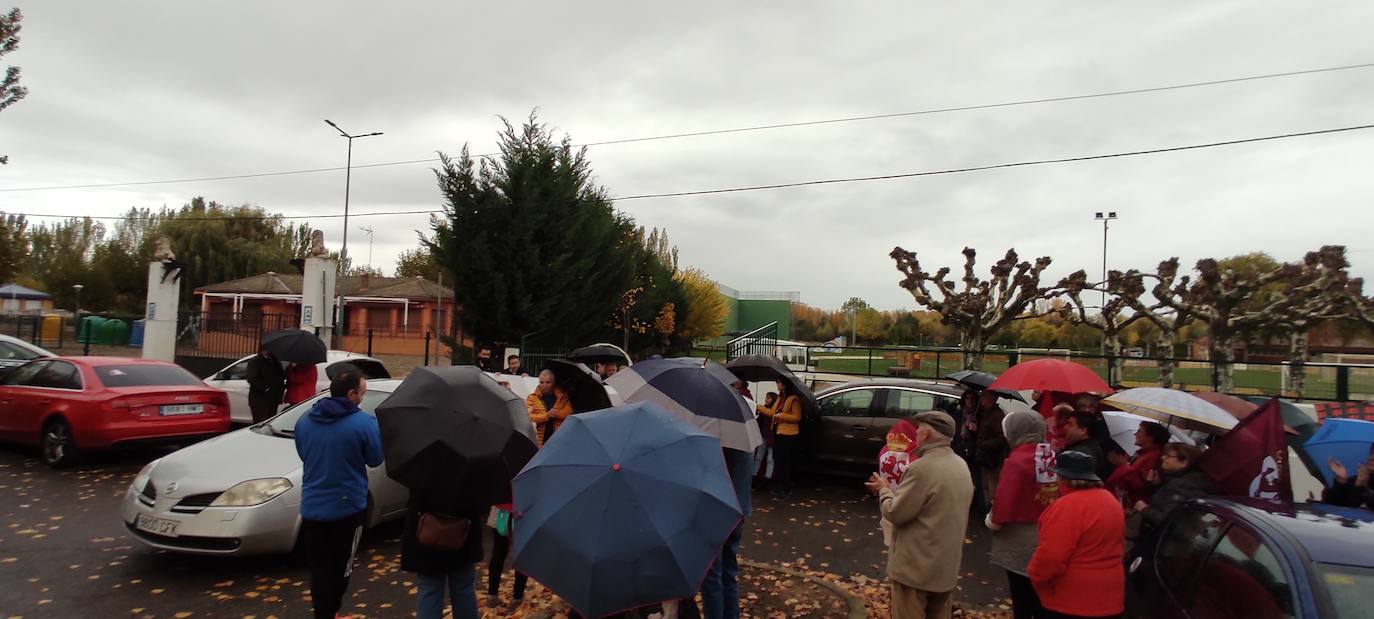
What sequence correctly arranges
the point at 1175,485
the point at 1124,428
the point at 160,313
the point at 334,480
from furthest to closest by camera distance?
1. the point at 160,313
2. the point at 1124,428
3. the point at 1175,485
4. the point at 334,480

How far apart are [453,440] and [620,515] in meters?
1.29

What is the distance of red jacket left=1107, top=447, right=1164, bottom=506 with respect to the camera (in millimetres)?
5215

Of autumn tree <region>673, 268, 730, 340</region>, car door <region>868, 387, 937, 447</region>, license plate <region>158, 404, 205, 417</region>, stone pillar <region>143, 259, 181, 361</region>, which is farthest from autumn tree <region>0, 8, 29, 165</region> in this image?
autumn tree <region>673, 268, 730, 340</region>

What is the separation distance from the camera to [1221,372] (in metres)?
13.7

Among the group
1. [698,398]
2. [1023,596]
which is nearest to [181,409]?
[698,398]

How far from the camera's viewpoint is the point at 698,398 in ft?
16.3

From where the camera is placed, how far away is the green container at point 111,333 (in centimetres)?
2573

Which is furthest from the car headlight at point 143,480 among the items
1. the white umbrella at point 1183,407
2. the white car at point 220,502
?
the white umbrella at point 1183,407

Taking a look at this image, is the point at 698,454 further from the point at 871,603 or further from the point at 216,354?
the point at 216,354

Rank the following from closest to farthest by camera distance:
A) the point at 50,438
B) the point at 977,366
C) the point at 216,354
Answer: the point at 50,438 → the point at 977,366 → the point at 216,354

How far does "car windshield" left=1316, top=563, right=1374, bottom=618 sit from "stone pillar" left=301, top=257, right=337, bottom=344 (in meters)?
17.7

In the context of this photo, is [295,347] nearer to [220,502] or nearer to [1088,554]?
[220,502]

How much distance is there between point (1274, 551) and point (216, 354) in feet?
71.1

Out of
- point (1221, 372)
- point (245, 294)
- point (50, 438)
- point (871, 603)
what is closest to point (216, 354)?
point (50, 438)
